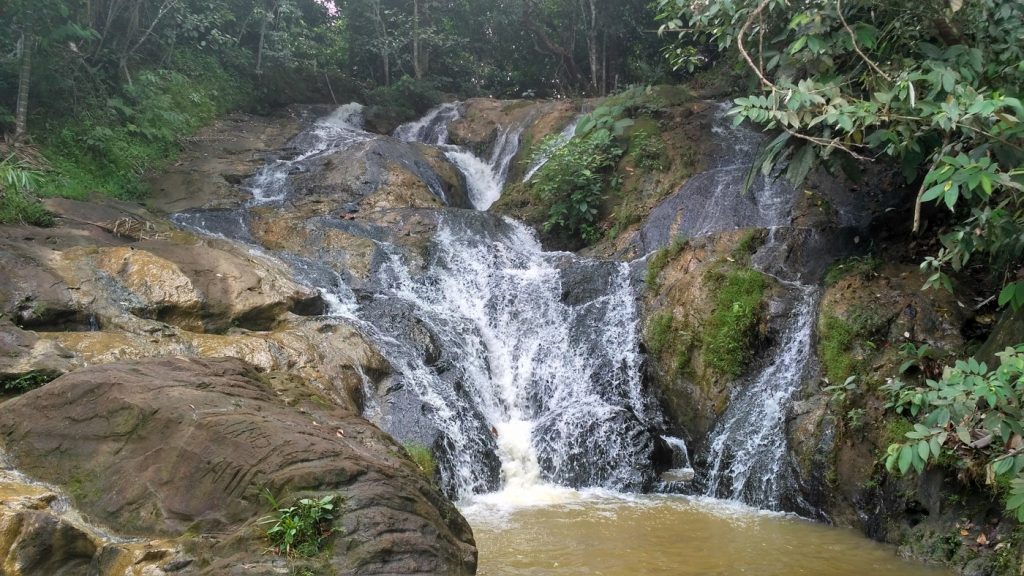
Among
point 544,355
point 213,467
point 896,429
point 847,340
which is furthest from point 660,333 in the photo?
point 213,467

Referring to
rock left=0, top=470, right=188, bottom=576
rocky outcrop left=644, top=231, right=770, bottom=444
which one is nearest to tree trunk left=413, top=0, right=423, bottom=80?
rocky outcrop left=644, top=231, right=770, bottom=444

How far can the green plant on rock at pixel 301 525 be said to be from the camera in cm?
342

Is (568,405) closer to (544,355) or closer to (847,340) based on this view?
(544,355)

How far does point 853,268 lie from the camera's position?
26.1ft

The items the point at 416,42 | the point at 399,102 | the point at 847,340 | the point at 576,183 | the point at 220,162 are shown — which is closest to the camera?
the point at 847,340

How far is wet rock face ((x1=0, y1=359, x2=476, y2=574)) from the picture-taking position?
3.60 meters

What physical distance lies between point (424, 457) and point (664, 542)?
106 inches

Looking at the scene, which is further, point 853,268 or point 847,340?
point 853,268

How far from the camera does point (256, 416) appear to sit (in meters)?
4.47

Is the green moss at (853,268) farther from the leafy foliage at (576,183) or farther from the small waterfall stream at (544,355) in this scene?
the leafy foliage at (576,183)

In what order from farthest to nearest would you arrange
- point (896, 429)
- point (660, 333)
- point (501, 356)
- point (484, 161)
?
point (484, 161) < point (501, 356) < point (660, 333) < point (896, 429)

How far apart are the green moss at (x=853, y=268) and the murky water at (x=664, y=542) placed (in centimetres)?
287

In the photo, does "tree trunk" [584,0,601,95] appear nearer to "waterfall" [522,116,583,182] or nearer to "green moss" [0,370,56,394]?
"waterfall" [522,116,583,182]

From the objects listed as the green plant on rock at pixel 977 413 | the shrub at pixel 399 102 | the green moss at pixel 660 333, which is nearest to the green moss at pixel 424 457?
the green moss at pixel 660 333
